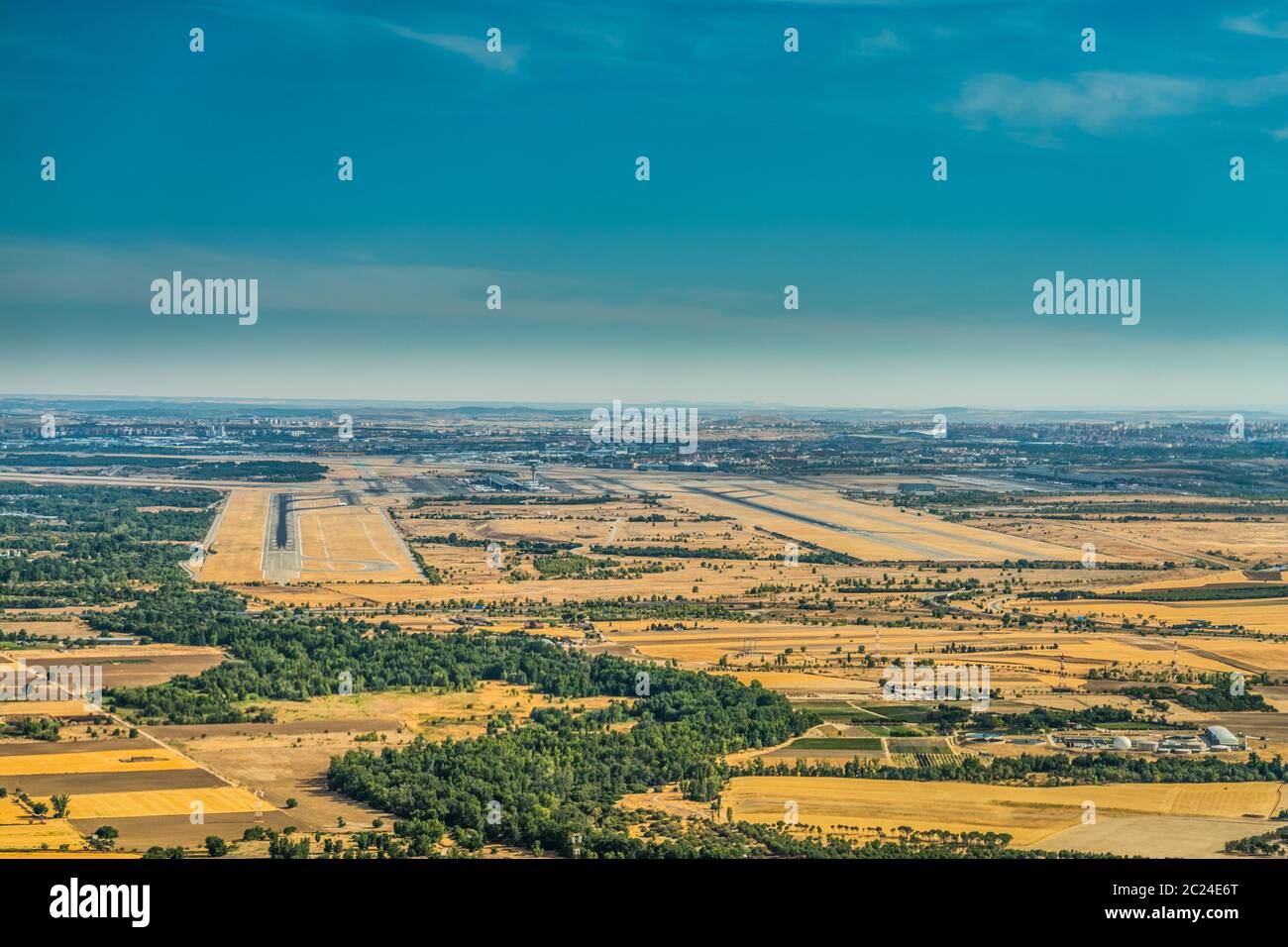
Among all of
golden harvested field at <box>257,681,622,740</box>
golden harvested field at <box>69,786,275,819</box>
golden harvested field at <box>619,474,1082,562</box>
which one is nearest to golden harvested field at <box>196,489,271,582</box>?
golden harvested field at <box>257,681,622,740</box>

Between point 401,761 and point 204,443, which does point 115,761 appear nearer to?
point 401,761

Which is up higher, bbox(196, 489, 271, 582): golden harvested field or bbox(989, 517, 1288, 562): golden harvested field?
bbox(196, 489, 271, 582): golden harvested field

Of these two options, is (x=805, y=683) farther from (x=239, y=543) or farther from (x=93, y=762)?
(x=239, y=543)

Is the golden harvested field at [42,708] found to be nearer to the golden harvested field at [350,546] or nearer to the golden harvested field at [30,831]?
the golden harvested field at [30,831]

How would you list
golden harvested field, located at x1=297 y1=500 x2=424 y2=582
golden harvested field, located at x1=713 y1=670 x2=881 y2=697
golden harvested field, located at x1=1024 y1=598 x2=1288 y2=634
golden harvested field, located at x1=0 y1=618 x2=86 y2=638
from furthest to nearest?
1. golden harvested field, located at x1=297 y1=500 x2=424 y2=582
2. golden harvested field, located at x1=1024 y1=598 x2=1288 y2=634
3. golden harvested field, located at x1=0 y1=618 x2=86 y2=638
4. golden harvested field, located at x1=713 y1=670 x2=881 y2=697

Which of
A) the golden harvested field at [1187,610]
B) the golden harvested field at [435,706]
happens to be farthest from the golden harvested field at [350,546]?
the golden harvested field at [1187,610]

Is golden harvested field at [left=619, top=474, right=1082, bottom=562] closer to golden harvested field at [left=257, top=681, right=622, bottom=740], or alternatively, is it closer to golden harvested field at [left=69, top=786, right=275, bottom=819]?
golden harvested field at [left=257, top=681, right=622, bottom=740]

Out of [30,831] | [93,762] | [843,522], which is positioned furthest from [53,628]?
[843,522]
